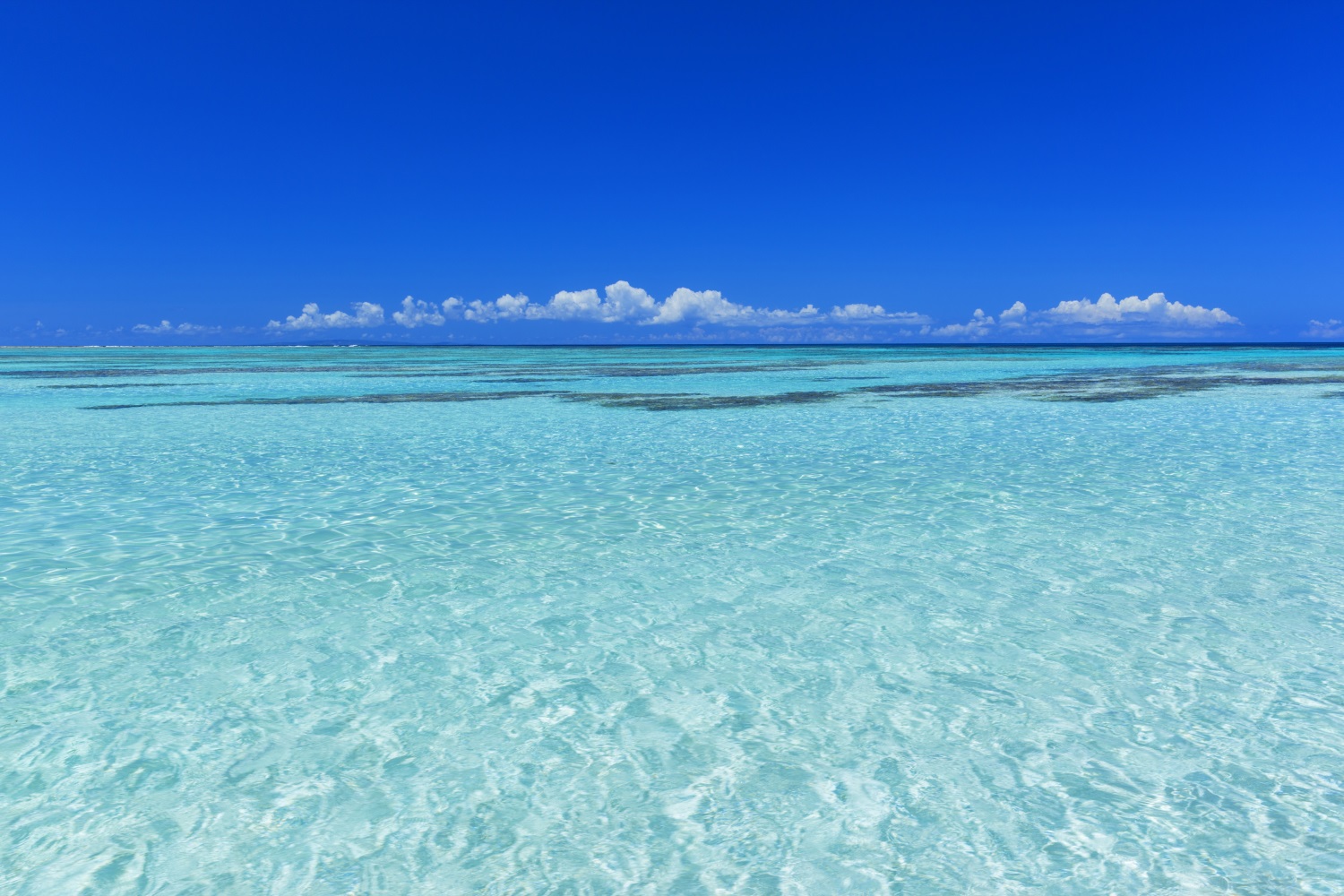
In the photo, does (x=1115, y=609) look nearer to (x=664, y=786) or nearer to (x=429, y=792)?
(x=664, y=786)

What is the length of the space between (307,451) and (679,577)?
36.6 feet

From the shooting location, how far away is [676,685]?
5.59 meters

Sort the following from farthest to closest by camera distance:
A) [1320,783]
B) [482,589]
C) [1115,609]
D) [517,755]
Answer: [482,589] → [1115,609] → [517,755] → [1320,783]

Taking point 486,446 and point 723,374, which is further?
point 723,374

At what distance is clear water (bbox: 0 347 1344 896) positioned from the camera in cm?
383

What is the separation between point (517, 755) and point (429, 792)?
1.75ft

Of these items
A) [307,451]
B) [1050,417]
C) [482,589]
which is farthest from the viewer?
[1050,417]

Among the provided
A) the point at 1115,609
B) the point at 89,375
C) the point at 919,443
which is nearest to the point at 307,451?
the point at 919,443

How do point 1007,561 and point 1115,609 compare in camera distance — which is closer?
point 1115,609

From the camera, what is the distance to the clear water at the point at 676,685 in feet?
12.6

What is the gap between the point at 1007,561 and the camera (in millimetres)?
8227

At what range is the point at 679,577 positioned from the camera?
7887mm

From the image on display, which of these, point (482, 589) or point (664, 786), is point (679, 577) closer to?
point (482, 589)

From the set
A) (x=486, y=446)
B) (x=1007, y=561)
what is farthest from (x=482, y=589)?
(x=486, y=446)
